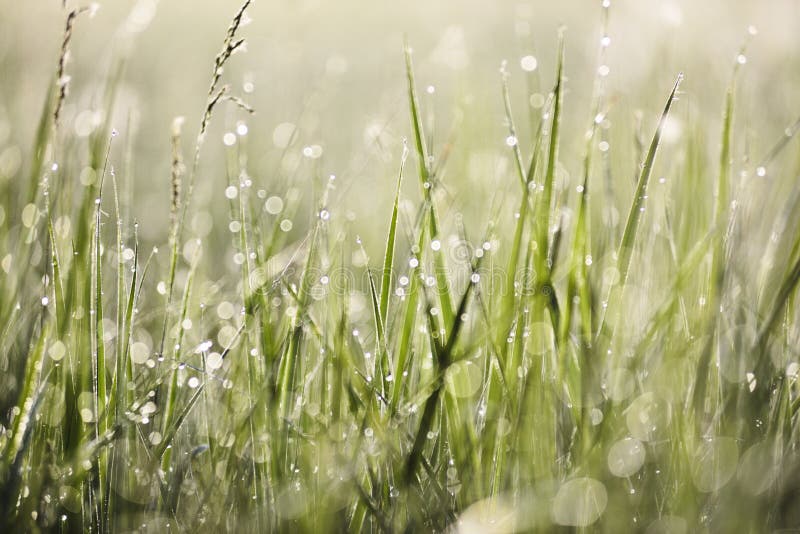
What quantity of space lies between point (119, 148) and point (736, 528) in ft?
9.13

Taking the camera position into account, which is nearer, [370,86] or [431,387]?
[431,387]

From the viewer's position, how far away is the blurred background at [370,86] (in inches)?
60.0

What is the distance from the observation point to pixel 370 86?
4406 millimetres

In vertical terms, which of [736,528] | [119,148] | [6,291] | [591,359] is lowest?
[736,528]

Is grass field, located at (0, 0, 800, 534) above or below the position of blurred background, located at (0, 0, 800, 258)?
below

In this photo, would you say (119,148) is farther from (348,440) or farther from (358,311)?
(348,440)

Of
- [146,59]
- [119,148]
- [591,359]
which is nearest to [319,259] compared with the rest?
[591,359]

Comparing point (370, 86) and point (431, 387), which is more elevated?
point (370, 86)

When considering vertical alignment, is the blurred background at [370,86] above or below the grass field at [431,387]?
above

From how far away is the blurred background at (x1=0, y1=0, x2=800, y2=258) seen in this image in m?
1.52

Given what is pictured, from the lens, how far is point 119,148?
2959mm

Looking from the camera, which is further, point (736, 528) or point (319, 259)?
point (319, 259)

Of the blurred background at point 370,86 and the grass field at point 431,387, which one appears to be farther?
the blurred background at point 370,86

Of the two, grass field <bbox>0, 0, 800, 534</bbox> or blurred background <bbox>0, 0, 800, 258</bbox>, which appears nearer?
grass field <bbox>0, 0, 800, 534</bbox>
